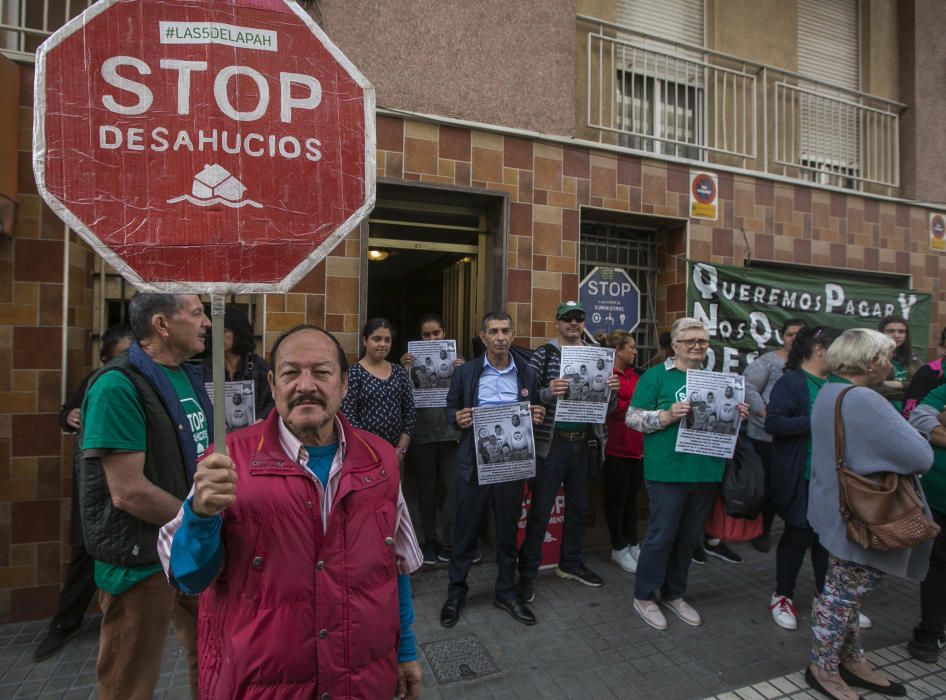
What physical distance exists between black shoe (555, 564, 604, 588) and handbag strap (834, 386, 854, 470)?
2.19m

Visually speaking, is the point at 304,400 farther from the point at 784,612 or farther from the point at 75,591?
the point at 784,612

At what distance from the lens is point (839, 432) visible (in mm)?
2887

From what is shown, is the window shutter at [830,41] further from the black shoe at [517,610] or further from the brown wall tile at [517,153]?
the black shoe at [517,610]

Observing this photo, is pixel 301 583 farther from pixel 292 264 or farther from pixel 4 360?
pixel 4 360

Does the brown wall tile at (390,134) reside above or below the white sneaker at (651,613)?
above

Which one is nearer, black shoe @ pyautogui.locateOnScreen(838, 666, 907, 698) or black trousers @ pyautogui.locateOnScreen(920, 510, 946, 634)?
black shoe @ pyautogui.locateOnScreen(838, 666, 907, 698)

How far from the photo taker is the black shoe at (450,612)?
3712mm

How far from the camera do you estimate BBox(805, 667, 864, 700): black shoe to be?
2980mm

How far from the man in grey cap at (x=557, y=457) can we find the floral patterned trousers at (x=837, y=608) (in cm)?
168

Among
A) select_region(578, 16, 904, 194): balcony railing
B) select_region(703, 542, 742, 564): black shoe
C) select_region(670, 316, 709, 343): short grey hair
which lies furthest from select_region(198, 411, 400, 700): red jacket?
select_region(578, 16, 904, 194): balcony railing

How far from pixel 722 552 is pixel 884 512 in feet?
8.70

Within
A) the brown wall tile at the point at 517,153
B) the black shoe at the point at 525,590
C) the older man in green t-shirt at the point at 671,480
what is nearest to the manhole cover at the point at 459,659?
the black shoe at the point at 525,590

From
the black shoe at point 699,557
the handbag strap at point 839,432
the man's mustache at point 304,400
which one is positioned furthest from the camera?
the black shoe at point 699,557

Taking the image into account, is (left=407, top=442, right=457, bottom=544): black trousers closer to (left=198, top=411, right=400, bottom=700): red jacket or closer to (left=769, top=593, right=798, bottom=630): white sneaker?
(left=769, top=593, right=798, bottom=630): white sneaker
